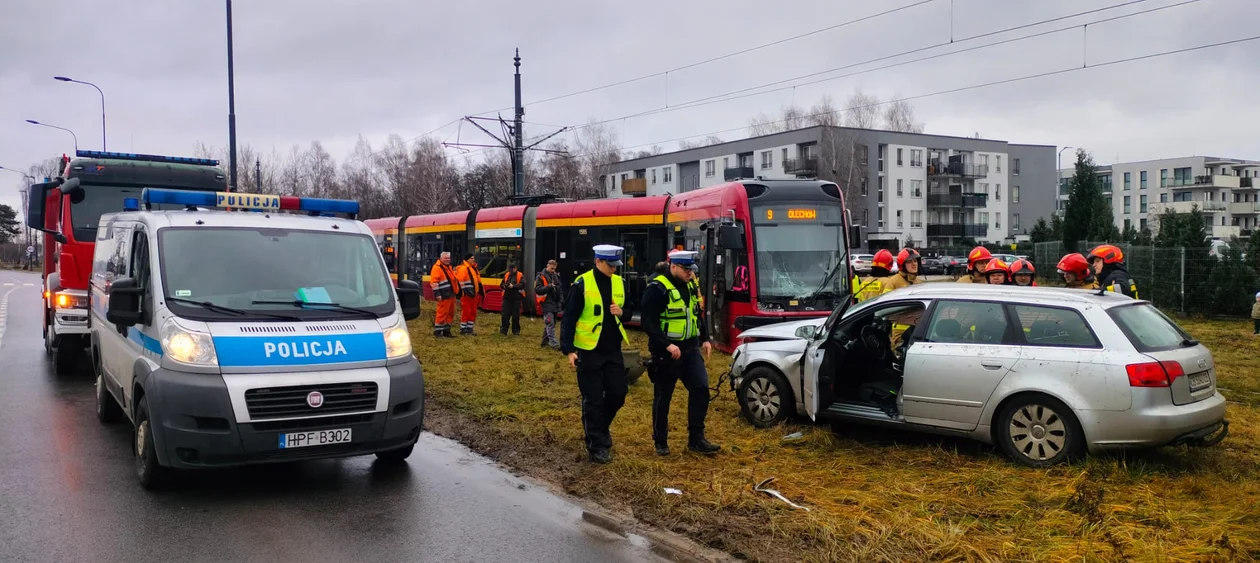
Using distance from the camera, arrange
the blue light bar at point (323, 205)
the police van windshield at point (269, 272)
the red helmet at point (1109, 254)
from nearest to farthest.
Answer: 1. the police van windshield at point (269, 272)
2. the blue light bar at point (323, 205)
3. the red helmet at point (1109, 254)

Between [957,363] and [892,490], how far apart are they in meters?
1.37

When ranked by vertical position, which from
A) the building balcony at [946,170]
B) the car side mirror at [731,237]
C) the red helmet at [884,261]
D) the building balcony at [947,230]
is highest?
the building balcony at [946,170]

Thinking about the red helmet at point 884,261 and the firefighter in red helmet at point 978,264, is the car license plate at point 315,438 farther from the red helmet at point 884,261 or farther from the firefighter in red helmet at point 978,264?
the red helmet at point 884,261

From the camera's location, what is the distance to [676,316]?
7.37 metres

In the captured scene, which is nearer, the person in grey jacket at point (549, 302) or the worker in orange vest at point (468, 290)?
the person in grey jacket at point (549, 302)

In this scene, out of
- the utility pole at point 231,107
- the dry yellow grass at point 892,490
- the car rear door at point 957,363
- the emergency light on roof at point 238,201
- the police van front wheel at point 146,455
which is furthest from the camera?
the utility pole at point 231,107

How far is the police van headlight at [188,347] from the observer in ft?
20.0

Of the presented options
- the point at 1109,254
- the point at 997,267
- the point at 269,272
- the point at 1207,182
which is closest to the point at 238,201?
the point at 269,272

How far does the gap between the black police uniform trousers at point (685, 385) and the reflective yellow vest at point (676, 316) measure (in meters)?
0.11

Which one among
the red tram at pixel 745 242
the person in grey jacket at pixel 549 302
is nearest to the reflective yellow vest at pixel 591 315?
the red tram at pixel 745 242

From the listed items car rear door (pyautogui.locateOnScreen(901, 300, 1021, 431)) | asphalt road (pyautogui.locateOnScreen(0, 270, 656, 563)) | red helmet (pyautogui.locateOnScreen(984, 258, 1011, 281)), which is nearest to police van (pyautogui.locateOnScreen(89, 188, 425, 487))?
asphalt road (pyautogui.locateOnScreen(0, 270, 656, 563))

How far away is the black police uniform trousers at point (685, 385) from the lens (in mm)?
7492

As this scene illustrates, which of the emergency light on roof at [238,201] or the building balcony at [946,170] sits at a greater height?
the building balcony at [946,170]

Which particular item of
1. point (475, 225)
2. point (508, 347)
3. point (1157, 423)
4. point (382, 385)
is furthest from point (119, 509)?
point (475, 225)
